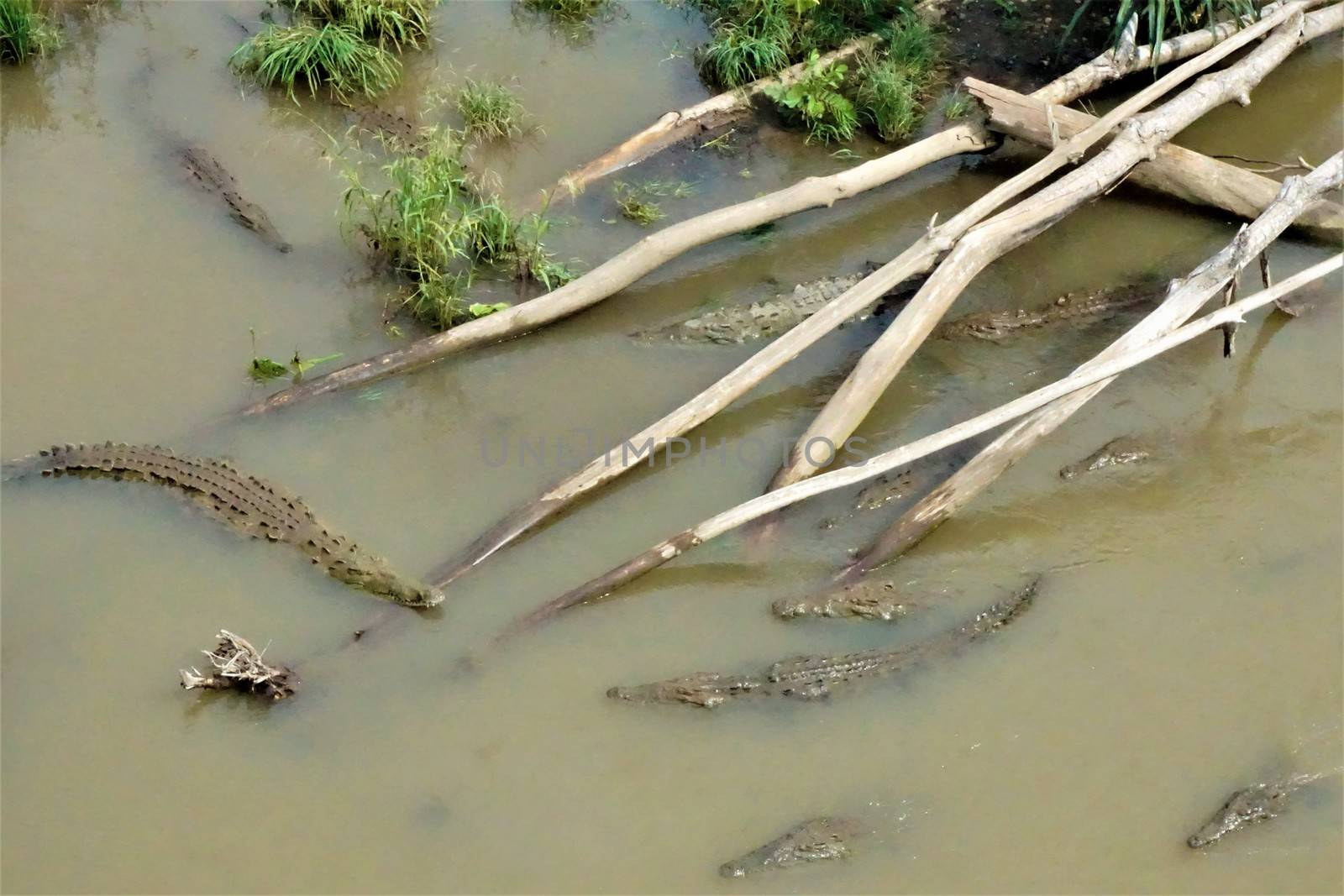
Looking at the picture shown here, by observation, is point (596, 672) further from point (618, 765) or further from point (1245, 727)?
point (1245, 727)

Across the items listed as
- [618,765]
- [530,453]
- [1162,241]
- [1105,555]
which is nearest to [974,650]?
[1105,555]

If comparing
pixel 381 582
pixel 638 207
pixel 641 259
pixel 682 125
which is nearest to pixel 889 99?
pixel 682 125

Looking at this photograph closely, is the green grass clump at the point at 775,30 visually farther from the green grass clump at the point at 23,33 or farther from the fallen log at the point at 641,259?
the green grass clump at the point at 23,33

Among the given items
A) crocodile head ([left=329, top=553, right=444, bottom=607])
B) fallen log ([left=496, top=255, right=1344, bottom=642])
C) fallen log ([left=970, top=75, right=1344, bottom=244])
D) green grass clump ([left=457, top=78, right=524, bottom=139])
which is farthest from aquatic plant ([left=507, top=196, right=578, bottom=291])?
fallen log ([left=970, top=75, right=1344, bottom=244])

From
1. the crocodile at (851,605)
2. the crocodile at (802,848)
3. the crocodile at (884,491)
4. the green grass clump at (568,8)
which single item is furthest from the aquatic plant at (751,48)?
the crocodile at (802,848)

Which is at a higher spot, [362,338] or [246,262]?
[246,262]

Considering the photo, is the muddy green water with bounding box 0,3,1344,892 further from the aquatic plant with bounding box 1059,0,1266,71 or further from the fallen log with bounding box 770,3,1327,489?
the aquatic plant with bounding box 1059,0,1266,71
